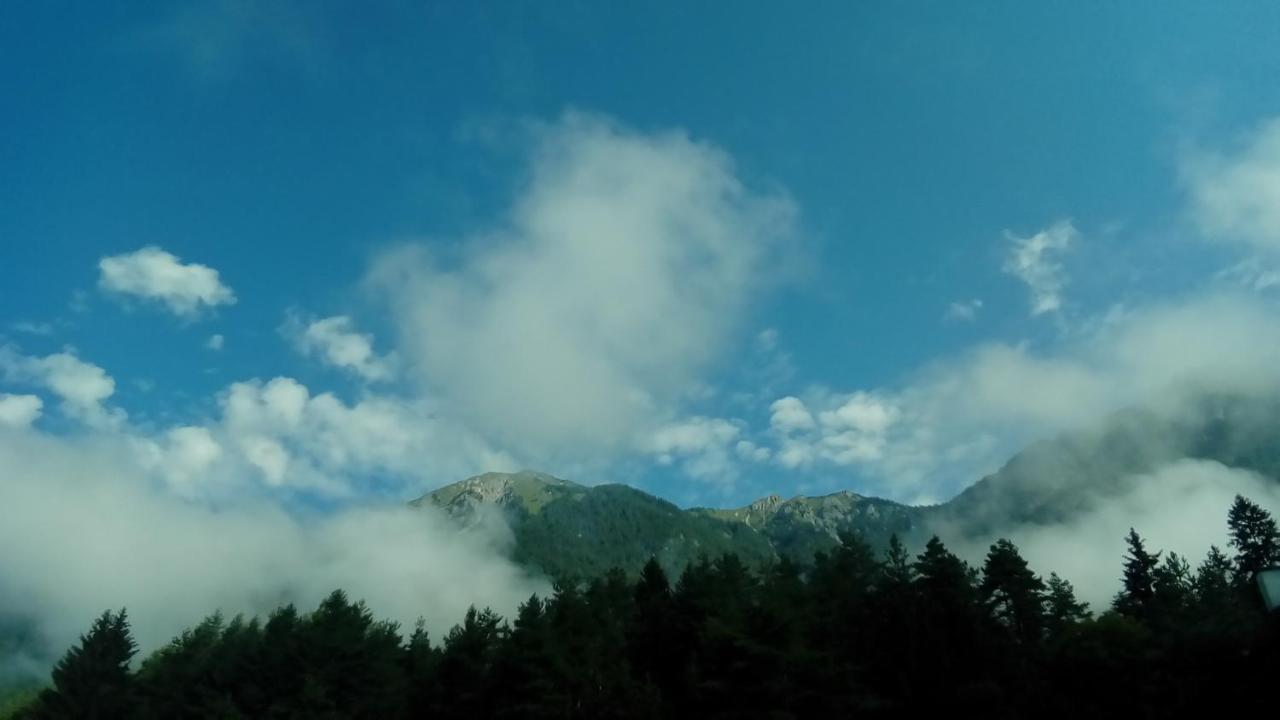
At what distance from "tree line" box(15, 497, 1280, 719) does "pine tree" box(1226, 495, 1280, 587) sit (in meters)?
18.8

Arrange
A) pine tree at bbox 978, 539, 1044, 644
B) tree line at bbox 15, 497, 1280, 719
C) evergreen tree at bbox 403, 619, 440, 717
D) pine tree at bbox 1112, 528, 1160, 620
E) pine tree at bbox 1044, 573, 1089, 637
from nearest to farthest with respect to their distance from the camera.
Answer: tree line at bbox 15, 497, 1280, 719 < evergreen tree at bbox 403, 619, 440, 717 < pine tree at bbox 978, 539, 1044, 644 < pine tree at bbox 1044, 573, 1089, 637 < pine tree at bbox 1112, 528, 1160, 620

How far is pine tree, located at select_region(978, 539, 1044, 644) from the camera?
2363 inches

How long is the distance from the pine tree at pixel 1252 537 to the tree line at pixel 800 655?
18.8 m

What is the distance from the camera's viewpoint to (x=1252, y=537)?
89938 millimetres

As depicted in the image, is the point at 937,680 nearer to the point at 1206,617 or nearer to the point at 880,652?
the point at 880,652

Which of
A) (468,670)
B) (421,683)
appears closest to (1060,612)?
(468,670)

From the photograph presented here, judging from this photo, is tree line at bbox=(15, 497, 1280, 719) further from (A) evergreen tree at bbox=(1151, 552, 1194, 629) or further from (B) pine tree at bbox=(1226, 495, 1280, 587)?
(B) pine tree at bbox=(1226, 495, 1280, 587)

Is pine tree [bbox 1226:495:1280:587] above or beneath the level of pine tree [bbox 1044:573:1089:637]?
above

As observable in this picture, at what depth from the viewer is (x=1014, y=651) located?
49906mm

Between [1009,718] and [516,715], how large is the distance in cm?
2892

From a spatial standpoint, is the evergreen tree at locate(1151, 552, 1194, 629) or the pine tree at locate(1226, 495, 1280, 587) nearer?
the evergreen tree at locate(1151, 552, 1194, 629)

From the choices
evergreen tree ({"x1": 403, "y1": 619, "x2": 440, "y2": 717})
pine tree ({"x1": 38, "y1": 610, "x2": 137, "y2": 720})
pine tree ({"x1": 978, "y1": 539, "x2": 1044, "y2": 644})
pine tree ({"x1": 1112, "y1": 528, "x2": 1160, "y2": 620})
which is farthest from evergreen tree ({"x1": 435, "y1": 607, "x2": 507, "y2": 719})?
pine tree ({"x1": 1112, "y1": 528, "x2": 1160, "y2": 620})

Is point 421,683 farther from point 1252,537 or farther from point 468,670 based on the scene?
point 1252,537

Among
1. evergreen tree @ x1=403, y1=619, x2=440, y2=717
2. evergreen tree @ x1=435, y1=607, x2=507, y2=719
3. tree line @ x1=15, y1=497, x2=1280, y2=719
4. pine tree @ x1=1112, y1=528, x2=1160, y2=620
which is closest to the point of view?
tree line @ x1=15, y1=497, x2=1280, y2=719
